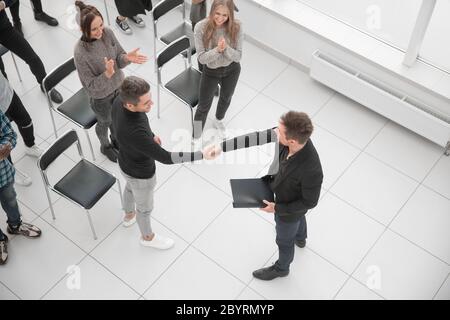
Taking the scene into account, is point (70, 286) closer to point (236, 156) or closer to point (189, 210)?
point (189, 210)

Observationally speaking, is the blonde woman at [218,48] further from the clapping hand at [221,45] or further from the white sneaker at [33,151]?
the white sneaker at [33,151]

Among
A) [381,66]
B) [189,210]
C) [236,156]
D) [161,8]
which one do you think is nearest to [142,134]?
[189,210]

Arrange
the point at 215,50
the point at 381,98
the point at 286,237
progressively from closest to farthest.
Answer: the point at 286,237, the point at 215,50, the point at 381,98

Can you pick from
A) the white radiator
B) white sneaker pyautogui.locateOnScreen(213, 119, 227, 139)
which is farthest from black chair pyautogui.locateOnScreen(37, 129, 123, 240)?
the white radiator

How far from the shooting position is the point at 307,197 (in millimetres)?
3205

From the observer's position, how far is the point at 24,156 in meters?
4.79

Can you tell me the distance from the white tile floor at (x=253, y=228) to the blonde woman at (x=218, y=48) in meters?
0.66

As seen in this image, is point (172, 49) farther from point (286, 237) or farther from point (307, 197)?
point (307, 197)

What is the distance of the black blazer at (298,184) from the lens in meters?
3.11

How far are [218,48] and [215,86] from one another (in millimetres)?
458

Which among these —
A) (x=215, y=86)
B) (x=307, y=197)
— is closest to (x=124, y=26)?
(x=215, y=86)

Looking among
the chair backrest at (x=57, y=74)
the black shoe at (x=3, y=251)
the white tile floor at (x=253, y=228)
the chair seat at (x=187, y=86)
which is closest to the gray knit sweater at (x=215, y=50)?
the chair seat at (x=187, y=86)

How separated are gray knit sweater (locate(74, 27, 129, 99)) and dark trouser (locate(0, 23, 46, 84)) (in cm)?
105

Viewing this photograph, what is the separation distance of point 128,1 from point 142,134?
269 centimetres
